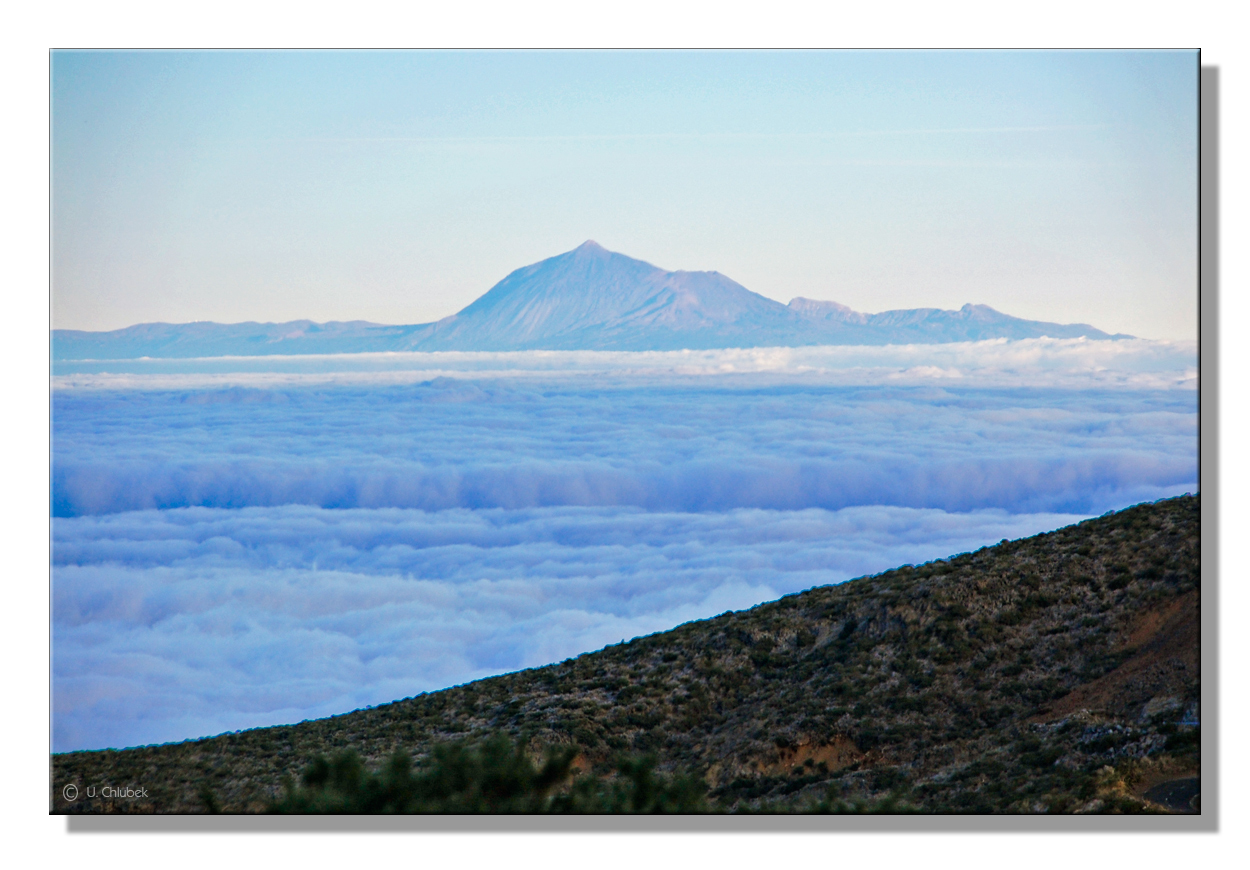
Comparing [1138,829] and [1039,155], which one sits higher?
[1039,155]

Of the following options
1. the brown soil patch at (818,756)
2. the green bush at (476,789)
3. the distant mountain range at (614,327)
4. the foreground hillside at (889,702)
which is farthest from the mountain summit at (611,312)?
the green bush at (476,789)

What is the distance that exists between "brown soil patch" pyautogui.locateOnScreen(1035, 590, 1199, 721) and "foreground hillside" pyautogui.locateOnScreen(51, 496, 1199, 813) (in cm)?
2

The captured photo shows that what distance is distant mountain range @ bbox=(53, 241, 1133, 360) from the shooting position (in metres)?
14.0

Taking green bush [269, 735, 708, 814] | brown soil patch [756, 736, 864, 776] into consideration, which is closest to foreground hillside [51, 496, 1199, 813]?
brown soil patch [756, 736, 864, 776]

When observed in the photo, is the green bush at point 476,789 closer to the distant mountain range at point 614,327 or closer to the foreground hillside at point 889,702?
the foreground hillside at point 889,702

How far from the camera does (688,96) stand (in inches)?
443

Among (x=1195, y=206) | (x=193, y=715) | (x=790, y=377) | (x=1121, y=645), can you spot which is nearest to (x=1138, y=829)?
(x=1121, y=645)

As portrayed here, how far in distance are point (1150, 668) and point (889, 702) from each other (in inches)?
101

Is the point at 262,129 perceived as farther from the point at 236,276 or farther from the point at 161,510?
the point at 161,510

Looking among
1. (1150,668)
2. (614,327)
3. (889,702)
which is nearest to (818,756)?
(889,702)

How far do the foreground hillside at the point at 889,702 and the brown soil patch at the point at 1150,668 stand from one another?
0.02 meters

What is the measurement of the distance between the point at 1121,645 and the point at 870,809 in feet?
13.8

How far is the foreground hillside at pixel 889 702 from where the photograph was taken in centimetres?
905

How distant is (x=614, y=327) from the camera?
100 feet
